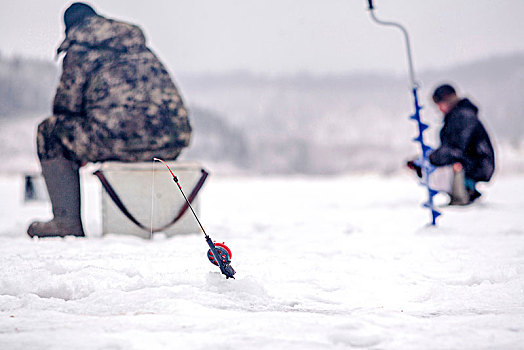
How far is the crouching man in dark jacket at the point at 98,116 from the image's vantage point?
305cm

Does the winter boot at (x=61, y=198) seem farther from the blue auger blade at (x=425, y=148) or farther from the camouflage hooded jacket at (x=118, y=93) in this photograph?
the blue auger blade at (x=425, y=148)

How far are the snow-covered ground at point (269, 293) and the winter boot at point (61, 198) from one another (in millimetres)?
205

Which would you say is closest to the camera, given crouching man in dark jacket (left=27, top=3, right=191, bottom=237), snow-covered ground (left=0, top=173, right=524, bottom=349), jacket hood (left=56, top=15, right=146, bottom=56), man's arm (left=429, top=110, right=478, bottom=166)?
snow-covered ground (left=0, top=173, right=524, bottom=349)

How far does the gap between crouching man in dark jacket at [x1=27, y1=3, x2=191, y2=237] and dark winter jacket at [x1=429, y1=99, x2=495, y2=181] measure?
2.83 m

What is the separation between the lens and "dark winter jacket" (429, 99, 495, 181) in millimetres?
4688

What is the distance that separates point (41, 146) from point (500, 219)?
374cm

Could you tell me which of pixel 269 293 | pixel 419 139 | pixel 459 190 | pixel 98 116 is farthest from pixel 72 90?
pixel 459 190

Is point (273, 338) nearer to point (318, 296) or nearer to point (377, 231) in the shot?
point (318, 296)

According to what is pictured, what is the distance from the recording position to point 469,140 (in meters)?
4.78

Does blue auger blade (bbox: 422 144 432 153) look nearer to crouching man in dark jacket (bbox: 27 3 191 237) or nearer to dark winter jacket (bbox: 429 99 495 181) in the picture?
dark winter jacket (bbox: 429 99 495 181)

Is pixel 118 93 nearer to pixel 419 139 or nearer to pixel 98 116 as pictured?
pixel 98 116

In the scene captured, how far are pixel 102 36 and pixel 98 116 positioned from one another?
585 mm

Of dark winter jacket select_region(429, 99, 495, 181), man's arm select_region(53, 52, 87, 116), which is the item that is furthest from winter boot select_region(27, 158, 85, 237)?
dark winter jacket select_region(429, 99, 495, 181)

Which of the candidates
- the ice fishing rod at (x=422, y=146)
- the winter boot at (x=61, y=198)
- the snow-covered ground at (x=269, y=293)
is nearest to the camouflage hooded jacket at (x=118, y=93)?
the winter boot at (x=61, y=198)
